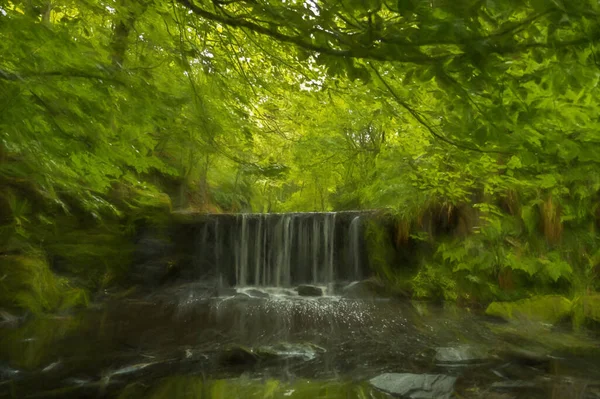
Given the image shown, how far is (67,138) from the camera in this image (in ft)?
10.6

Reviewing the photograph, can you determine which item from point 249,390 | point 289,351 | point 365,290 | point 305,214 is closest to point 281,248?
point 305,214

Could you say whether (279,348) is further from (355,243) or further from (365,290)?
(355,243)

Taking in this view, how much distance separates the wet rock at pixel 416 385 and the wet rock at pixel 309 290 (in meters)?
7.00

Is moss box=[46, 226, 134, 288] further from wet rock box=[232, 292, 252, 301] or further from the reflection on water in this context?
wet rock box=[232, 292, 252, 301]

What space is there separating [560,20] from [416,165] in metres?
7.61

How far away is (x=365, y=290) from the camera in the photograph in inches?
463

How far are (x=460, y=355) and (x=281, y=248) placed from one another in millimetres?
8665

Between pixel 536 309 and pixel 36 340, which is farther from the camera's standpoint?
pixel 536 309

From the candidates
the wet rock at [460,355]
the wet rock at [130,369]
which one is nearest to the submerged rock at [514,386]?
the wet rock at [460,355]

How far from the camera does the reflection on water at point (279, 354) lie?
4426mm

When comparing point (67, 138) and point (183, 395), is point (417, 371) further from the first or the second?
point (67, 138)

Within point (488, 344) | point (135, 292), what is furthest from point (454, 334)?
point (135, 292)

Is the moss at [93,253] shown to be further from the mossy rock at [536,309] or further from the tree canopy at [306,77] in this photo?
the mossy rock at [536,309]

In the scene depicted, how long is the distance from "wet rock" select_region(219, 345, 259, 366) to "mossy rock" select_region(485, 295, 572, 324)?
5758 millimetres
